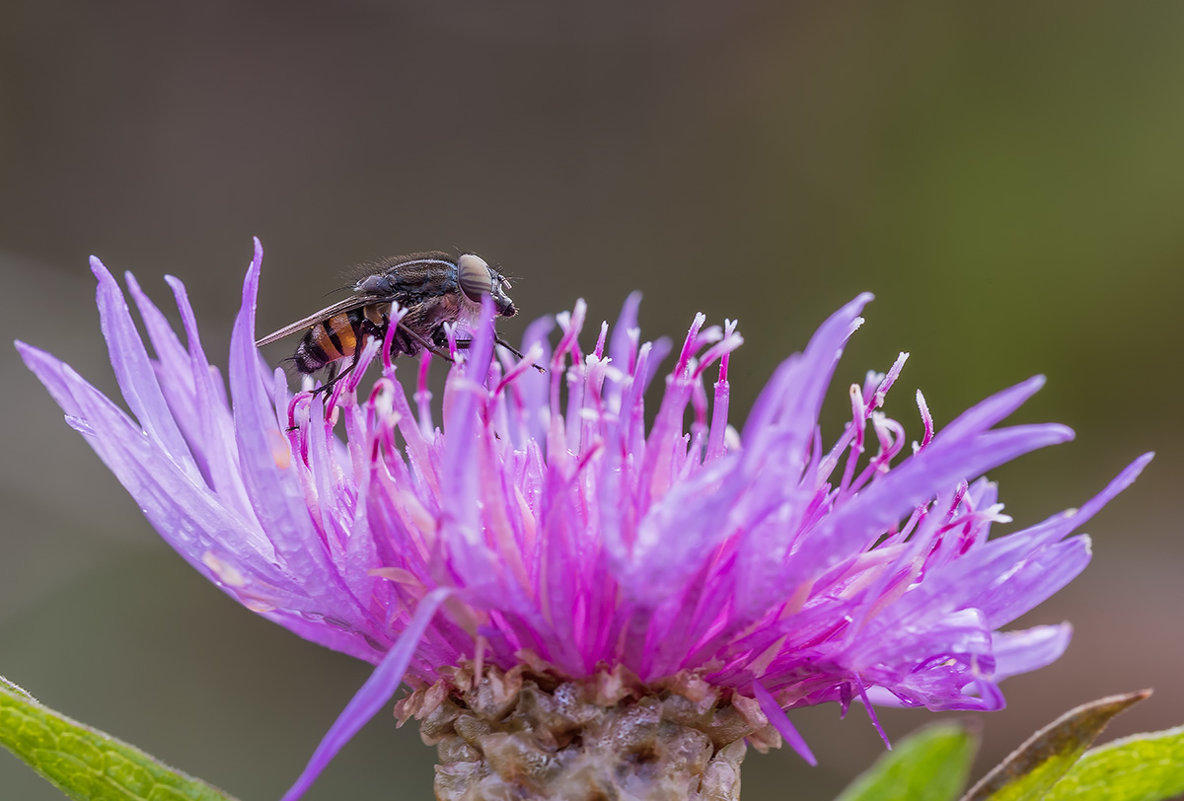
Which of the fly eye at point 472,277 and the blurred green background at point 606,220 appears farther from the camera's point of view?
the blurred green background at point 606,220

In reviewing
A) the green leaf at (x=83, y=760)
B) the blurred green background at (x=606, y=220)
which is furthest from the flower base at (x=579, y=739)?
the blurred green background at (x=606, y=220)

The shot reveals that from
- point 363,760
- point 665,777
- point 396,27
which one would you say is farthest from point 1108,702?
point 396,27

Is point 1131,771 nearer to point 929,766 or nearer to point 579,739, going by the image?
point 929,766

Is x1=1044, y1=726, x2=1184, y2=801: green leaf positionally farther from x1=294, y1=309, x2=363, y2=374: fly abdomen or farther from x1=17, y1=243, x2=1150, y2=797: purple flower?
x1=294, y1=309, x2=363, y2=374: fly abdomen

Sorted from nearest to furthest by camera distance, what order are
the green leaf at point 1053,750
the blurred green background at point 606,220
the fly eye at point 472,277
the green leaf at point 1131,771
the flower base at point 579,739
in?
1. the green leaf at point 1053,750
2. the green leaf at point 1131,771
3. the flower base at point 579,739
4. the fly eye at point 472,277
5. the blurred green background at point 606,220

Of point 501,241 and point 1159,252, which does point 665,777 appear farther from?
point 501,241

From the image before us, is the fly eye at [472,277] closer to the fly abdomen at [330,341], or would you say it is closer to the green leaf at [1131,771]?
the fly abdomen at [330,341]

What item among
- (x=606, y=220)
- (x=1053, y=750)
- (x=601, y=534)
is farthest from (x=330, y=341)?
(x=606, y=220)
